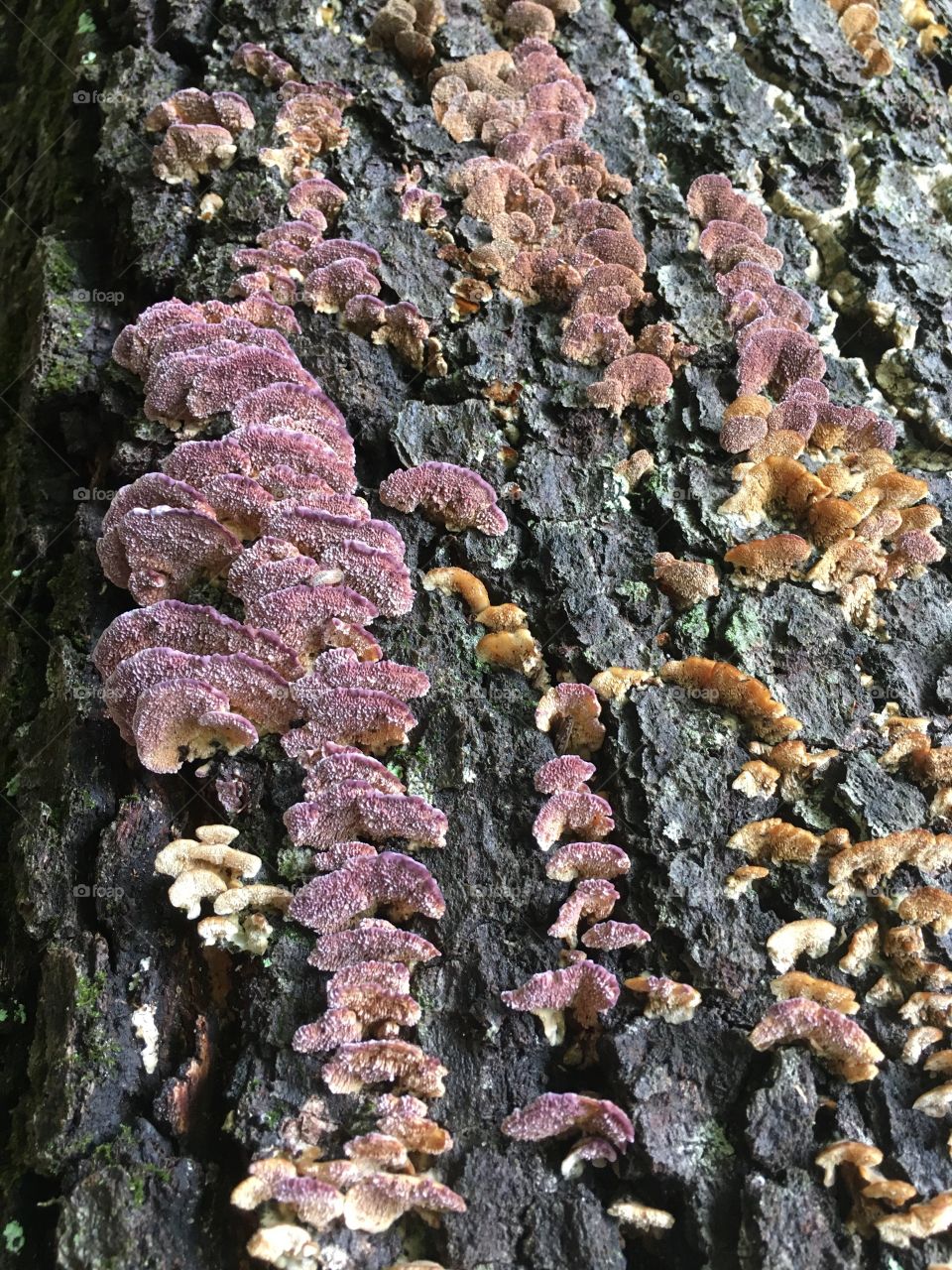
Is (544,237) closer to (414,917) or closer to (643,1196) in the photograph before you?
(414,917)

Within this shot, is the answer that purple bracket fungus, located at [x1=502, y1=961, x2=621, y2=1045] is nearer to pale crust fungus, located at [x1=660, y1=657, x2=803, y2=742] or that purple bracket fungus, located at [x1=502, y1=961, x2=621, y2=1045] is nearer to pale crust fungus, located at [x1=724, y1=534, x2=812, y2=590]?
pale crust fungus, located at [x1=660, y1=657, x2=803, y2=742]

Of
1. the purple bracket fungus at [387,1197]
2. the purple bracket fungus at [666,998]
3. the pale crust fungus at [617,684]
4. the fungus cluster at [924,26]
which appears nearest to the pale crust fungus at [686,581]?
the pale crust fungus at [617,684]

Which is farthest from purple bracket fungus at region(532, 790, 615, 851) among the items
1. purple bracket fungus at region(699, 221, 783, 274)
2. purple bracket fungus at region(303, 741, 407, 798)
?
purple bracket fungus at region(699, 221, 783, 274)

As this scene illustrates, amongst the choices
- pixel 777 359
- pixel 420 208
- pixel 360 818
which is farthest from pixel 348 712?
pixel 420 208

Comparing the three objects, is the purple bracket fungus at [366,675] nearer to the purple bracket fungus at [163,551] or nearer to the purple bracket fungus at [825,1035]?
the purple bracket fungus at [163,551]

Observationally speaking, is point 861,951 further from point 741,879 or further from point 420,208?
point 420,208

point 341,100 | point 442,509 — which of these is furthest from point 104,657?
point 341,100

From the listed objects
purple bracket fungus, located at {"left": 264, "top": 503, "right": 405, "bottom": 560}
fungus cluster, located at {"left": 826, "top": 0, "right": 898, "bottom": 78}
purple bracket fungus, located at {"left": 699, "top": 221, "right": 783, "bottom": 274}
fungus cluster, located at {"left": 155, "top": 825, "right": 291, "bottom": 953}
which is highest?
fungus cluster, located at {"left": 826, "top": 0, "right": 898, "bottom": 78}
